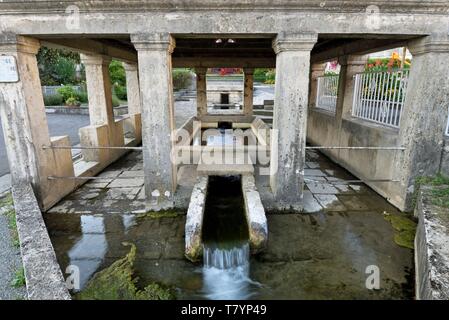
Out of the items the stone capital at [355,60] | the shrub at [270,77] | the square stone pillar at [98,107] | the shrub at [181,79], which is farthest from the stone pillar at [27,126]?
the shrub at [270,77]

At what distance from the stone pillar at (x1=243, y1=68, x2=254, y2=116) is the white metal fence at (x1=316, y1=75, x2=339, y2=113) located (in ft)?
7.81

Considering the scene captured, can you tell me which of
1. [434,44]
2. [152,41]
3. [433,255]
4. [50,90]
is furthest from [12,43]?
[50,90]

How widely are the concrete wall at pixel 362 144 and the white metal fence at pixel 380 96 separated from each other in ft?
0.69

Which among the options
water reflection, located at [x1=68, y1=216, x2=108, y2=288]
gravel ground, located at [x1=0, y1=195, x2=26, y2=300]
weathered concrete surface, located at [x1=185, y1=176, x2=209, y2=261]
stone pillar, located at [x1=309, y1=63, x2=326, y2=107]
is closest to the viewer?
gravel ground, located at [x1=0, y1=195, x2=26, y2=300]

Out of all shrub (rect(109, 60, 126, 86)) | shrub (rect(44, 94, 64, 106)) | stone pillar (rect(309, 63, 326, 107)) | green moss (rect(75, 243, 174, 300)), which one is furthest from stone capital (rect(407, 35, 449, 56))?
shrub (rect(109, 60, 126, 86))

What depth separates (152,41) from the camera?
13.0 ft

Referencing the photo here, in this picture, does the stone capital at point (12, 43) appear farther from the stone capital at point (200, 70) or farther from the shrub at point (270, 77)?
the shrub at point (270, 77)

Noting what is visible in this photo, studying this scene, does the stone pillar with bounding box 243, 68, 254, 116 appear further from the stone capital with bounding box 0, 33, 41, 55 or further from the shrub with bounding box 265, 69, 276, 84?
the shrub with bounding box 265, 69, 276, 84

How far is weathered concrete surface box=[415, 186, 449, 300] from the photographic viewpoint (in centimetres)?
240

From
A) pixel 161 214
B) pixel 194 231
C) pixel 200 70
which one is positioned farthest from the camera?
pixel 200 70

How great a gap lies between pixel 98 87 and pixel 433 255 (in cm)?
673

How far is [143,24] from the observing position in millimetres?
3912

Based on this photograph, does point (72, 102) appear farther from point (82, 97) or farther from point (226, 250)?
point (226, 250)
